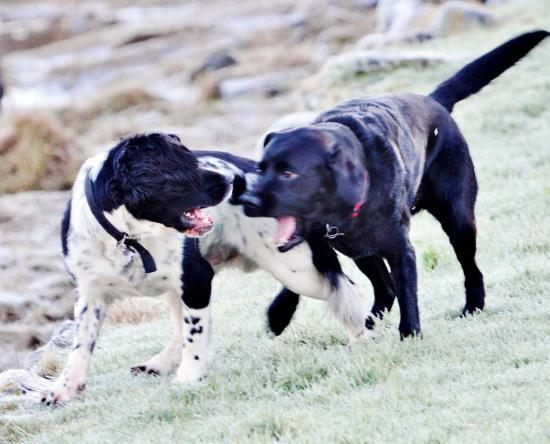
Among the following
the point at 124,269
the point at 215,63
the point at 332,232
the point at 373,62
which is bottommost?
the point at 215,63

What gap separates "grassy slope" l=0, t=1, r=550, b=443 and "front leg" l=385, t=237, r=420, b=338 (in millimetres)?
110

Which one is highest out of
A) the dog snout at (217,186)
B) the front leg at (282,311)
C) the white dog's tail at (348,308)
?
the dog snout at (217,186)

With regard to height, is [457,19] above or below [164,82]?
above

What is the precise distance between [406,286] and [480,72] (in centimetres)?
165

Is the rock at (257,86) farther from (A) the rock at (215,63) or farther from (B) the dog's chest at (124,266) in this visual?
(B) the dog's chest at (124,266)

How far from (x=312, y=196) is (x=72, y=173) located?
10464mm

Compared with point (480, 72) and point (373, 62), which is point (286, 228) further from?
point (373, 62)

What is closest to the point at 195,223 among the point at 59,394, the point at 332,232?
the point at 332,232

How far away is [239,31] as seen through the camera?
34938 mm

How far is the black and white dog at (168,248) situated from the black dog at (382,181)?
27 centimetres

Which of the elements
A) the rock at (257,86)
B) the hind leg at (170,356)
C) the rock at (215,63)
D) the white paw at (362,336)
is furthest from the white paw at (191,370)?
the rock at (215,63)

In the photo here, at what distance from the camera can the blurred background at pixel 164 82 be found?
12.0 m

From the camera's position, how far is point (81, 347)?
6066 millimetres

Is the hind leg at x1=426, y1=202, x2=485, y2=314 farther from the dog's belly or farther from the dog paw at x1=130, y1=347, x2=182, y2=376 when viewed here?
the dog paw at x1=130, y1=347, x2=182, y2=376
